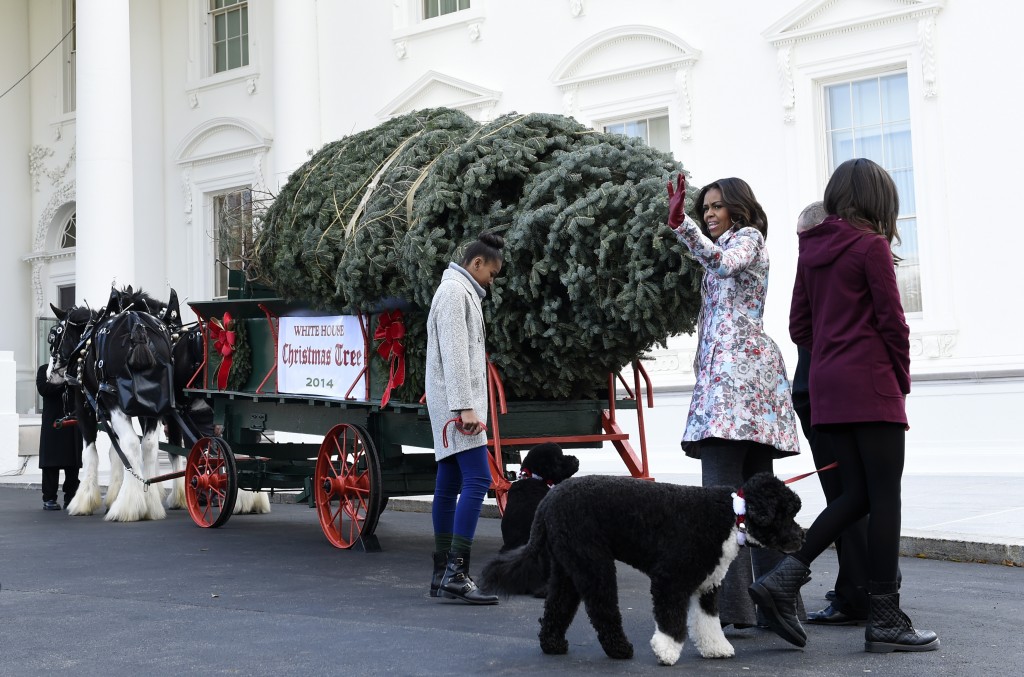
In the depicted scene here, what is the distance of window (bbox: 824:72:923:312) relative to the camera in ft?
46.4

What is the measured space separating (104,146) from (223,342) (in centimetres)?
1067

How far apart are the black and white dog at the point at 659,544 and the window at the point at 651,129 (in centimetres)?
1153

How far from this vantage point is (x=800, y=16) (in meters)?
14.7

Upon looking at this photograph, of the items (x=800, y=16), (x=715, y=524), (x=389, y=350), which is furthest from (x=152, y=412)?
(x=800, y=16)

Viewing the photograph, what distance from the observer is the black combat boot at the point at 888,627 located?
4953 mm

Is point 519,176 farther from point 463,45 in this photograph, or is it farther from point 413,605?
point 463,45

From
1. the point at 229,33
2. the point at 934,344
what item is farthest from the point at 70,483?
the point at 229,33

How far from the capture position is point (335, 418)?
907 cm

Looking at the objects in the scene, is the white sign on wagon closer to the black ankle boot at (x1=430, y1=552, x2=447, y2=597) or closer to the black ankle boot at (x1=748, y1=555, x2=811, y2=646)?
A: the black ankle boot at (x1=430, y1=552, x2=447, y2=597)

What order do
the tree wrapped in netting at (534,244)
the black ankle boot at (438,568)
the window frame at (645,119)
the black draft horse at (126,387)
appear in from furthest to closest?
the window frame at (645,119), the black draft horse at (126,387), the tree wrapped in netting at (534,244), the black ankle boot at (438,568)

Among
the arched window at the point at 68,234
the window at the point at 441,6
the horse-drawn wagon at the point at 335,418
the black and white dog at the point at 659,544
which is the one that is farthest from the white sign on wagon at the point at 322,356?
the arched window at the point at 68,234

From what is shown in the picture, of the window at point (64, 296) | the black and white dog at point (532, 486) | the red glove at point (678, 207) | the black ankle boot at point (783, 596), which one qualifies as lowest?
the black ankle boot at point (783, 596)

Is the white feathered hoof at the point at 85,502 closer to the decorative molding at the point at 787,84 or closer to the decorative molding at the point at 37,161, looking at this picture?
the decorative molding at the point at 787,84

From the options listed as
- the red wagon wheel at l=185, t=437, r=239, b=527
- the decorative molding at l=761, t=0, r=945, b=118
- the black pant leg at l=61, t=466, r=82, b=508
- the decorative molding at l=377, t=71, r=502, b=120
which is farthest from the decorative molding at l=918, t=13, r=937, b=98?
the black pant leg at l=61, t=466, r=82, b=508
